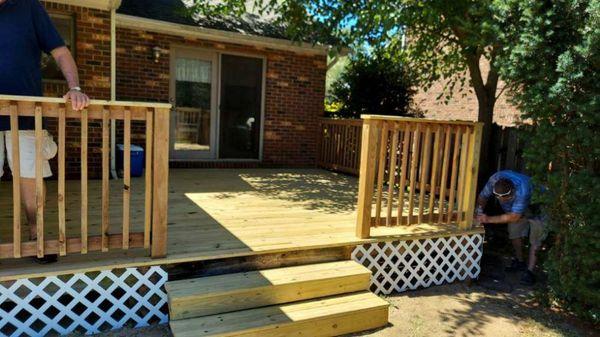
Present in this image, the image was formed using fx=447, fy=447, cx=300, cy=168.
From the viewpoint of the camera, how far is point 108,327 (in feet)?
10.3

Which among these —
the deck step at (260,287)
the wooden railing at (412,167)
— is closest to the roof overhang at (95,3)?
the wooden railing at (412,167)

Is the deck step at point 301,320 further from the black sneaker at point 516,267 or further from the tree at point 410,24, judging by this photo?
the tree at point 410,24

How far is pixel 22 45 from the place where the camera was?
2.82m

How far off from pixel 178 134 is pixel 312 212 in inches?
150

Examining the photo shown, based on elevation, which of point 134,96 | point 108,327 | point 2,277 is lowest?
point 108,327

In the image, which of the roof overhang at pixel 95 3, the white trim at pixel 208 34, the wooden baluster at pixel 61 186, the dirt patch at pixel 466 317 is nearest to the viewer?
the wooden baluster at pixel 61 186

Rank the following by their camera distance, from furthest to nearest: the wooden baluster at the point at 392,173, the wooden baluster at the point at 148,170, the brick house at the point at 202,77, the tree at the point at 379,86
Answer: the tree at the point at 379,86
the brick house at the point at 202,77
the wooden baluster at the point at 392,173
the wooden baluster at the point at 148,170

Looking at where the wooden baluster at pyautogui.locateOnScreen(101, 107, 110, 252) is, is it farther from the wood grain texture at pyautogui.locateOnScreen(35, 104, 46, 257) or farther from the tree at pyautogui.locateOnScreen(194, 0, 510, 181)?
the tree at pyautogui.locateOnScreen(194, 0, 510, 181)

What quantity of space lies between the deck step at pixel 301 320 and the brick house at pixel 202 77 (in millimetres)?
4232

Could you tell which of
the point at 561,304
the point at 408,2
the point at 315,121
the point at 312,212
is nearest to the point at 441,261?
the point at 561,304

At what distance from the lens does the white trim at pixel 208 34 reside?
680cm

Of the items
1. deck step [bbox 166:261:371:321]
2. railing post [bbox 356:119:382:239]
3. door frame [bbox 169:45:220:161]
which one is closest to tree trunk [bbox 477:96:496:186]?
railing post [bbox 356:119:382:239]

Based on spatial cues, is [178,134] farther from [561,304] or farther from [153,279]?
[561,304]

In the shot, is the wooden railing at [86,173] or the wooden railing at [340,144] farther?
the wooden railing at [340,144]
